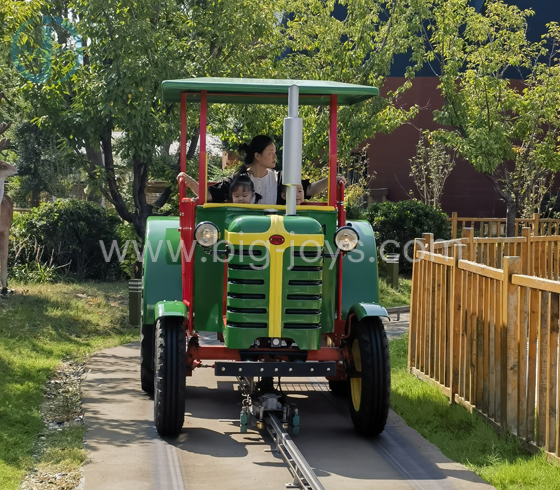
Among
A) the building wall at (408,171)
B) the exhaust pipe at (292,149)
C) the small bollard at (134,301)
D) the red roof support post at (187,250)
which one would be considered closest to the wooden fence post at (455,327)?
the exhaust pipe at (292,149)

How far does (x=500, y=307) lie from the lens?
638 centimetres

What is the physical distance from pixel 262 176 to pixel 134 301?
4.41 m

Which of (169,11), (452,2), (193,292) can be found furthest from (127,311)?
(452,2)

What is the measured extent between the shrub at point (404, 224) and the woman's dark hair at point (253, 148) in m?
9.42

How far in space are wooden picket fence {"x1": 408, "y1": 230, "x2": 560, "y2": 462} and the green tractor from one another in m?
0.85

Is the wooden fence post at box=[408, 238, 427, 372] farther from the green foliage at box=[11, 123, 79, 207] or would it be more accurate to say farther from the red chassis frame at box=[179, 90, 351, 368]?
the green foliage at box=[11, 123, 79, 207]

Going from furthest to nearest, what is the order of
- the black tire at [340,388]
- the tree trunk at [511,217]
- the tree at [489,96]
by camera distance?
the tree trunk at [511,217] → the tree at [489,96] → the black tire at [340,388]

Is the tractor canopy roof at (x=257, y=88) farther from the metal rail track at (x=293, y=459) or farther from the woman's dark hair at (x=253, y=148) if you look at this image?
the metal rail track at (x=293, y=459)

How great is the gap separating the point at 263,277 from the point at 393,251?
1090cm

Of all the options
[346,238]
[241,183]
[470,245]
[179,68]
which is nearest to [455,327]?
[346,238]

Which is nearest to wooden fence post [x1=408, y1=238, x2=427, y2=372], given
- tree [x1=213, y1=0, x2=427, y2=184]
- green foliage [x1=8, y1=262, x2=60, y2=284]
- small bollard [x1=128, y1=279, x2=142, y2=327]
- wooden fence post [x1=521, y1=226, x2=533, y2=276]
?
wooden fence post [x1=521, y1=226, x2=533, y2=276]

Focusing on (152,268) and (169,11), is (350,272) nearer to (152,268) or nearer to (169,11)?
(152,268)

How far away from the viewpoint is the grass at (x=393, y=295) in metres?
14.3

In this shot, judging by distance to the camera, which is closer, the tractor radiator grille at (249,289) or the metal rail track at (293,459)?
the metal rail track at (293,459)
